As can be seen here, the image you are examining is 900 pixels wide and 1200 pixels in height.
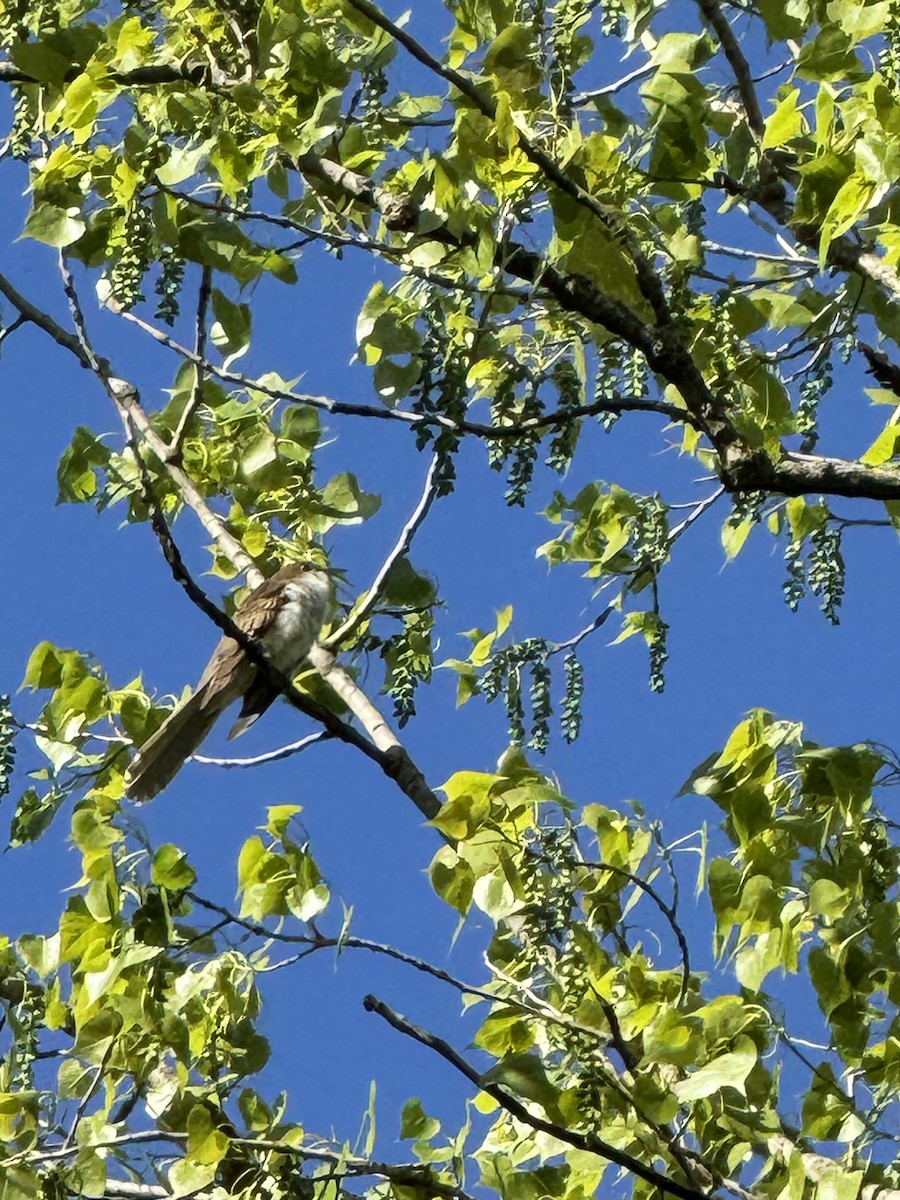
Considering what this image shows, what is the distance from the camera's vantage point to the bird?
189 inches

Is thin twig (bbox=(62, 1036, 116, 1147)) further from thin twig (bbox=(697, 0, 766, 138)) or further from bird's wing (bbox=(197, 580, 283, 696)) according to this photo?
thin twig (bbox=(697, 0, 766, 138))

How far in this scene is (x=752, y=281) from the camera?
520 centimetres

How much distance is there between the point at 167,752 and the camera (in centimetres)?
479

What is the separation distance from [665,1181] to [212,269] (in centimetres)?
236

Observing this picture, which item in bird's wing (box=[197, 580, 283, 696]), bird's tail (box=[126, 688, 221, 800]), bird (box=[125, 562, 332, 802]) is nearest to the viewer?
bird's tail (box=[126, 688, 221, 800])

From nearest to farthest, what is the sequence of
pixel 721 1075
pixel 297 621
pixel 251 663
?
pixel 721 1075 < pixel 251 663 < pixel 297 621

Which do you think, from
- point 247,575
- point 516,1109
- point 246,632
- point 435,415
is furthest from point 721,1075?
point 246,632

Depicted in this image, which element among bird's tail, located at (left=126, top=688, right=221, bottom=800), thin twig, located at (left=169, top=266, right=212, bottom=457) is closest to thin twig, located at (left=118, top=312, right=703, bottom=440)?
thin twig, located at (left=169, top=266, right=212, bottom=457)

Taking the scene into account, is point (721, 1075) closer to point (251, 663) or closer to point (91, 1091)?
point (91, 1091)

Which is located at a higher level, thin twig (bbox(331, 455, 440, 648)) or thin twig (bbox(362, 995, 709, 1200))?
thin twig (bbox(331, 455, 440, 648))

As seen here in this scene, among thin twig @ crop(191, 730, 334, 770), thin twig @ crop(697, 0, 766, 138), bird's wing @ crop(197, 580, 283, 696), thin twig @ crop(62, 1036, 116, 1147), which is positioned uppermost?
thin twig @ crop(697, 0, 766, 138)

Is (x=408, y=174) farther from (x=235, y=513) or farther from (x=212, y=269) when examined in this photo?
(x=235, y=513)

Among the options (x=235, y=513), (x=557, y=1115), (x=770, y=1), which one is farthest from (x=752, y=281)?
(x=557, y=1115)

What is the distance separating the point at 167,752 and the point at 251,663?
52 cm
